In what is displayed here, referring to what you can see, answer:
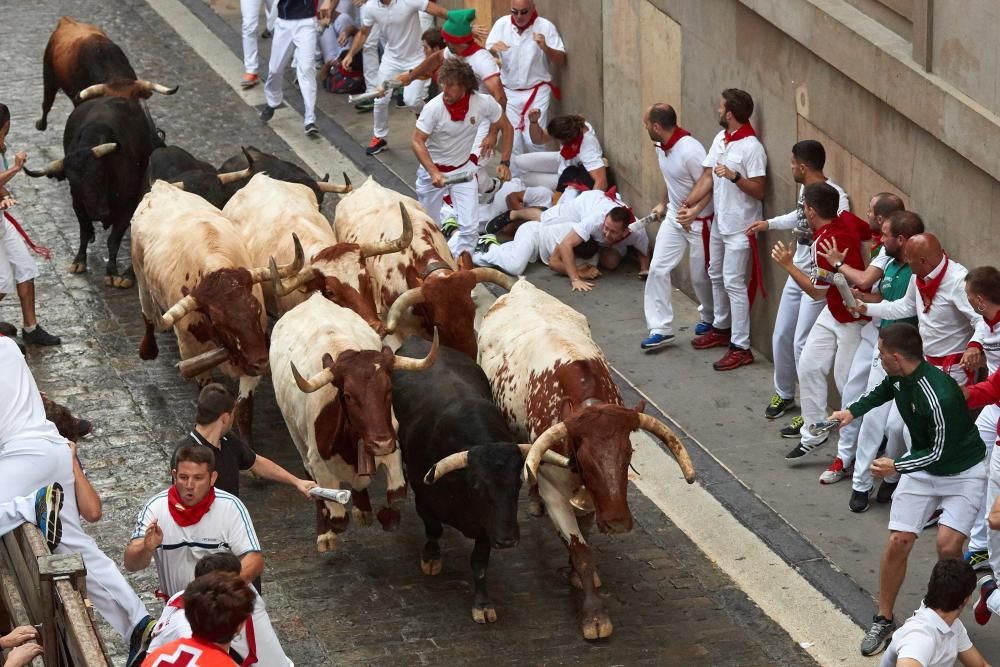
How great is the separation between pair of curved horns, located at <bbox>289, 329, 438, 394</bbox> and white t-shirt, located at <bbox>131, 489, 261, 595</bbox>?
181 centimetres

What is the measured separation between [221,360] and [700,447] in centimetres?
352

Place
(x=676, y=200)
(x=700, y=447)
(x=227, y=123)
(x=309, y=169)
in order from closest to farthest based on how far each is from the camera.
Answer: (x=700, y=447) < (x=676, y=200) < (x=309, y=169) < (x=227, y=123)

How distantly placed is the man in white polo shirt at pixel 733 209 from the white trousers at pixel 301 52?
6341 millimetres

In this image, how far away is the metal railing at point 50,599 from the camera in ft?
23.6

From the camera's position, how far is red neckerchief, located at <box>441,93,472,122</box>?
50.4 feet

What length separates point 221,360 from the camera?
12.1m

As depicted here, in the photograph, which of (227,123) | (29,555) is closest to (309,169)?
(227,123)

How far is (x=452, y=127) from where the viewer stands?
15477 millimetres

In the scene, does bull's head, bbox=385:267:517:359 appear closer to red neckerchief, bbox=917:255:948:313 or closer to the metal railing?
red neckerchief, bbox=917:255:948:313

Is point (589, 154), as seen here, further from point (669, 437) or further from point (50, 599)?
point (50, 599)

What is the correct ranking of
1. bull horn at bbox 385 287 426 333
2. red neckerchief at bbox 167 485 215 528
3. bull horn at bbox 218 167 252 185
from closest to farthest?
red neckerchief at bbox 167 485 215 528 → bull horn at bbox 385 287 426 333 → bull horn at bbox 218 167 252 185

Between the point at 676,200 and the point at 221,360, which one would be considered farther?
the point at 676,200

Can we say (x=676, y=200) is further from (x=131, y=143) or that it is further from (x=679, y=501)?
(x=131, y=143)

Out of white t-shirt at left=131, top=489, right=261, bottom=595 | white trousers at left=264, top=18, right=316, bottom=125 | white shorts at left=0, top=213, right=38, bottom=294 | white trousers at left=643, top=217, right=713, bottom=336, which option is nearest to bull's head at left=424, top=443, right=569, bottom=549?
white t-shirt at left=131, top=489, right=261, bottom=595
